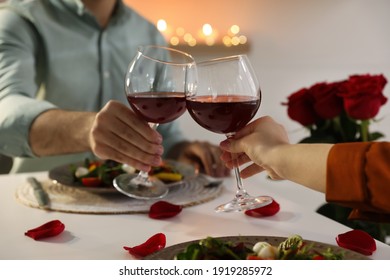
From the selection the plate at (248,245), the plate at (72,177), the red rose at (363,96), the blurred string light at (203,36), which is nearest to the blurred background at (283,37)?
the blurred string light at (203,36)

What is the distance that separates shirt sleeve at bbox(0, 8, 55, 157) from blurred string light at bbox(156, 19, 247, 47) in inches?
56.3

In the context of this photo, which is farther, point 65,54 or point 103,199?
point 65,54

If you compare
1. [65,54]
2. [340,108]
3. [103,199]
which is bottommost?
[103,199]

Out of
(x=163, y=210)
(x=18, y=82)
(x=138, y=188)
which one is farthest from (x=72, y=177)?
(x=18, y=82)

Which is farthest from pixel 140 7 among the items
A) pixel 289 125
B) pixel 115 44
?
pixel 115 44

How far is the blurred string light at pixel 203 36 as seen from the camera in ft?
9.55

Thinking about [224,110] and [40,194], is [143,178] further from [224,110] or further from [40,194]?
[224,110]

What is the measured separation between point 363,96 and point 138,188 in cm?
46

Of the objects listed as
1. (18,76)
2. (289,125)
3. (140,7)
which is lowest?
(289,125)

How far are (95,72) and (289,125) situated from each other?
1.67 meters

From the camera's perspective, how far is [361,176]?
1.82ft

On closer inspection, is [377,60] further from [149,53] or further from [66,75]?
[149,53]

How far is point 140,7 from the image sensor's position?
2906mm

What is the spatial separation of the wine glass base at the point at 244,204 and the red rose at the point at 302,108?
323mm
